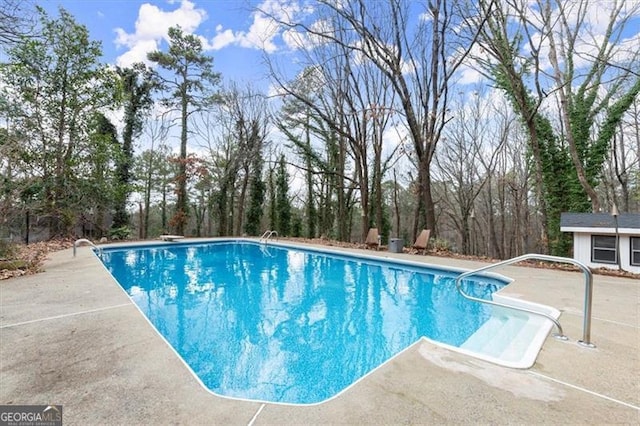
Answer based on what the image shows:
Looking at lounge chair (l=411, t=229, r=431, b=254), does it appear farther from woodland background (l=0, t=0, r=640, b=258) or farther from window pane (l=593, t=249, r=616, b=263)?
window pane (l=593, t=249, r=616, b=263)

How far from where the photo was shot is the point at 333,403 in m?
1.87

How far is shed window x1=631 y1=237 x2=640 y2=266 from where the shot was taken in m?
8.85

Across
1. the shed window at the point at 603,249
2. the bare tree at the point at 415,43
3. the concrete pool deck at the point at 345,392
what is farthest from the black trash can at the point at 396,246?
the concrete pool deck at the point at 345,392

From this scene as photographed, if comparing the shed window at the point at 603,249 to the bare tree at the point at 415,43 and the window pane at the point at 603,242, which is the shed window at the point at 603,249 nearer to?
the window pane at the point at 603,242

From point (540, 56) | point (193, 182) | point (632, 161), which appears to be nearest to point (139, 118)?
point (193, 182)

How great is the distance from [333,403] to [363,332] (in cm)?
234

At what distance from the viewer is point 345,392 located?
200cm

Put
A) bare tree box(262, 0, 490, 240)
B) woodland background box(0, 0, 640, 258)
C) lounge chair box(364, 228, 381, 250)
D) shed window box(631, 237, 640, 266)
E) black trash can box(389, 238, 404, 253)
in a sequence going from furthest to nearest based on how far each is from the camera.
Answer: lounge chair box(364, 228, 381, 250), black trash can box(389, 238, 404, 253), bare tree box(262, 0, 490, 240), woodland background box(0, 0, 640, 258), shed window box(631, 237, 640, 266)

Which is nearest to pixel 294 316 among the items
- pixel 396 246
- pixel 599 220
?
pixel 396 246

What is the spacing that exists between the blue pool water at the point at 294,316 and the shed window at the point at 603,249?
19.8ft

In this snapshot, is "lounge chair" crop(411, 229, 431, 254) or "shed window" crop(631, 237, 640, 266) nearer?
"shed window" crop(631, 237, 640, 266)

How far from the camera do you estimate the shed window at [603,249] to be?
9258 millimetres

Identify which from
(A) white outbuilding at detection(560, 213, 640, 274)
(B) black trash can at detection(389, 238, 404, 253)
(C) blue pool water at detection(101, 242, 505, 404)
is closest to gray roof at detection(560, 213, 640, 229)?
(A) white outbuilding at detection(560, 213, 640, 274)

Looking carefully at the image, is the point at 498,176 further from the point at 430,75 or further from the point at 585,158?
the point at 430,75
